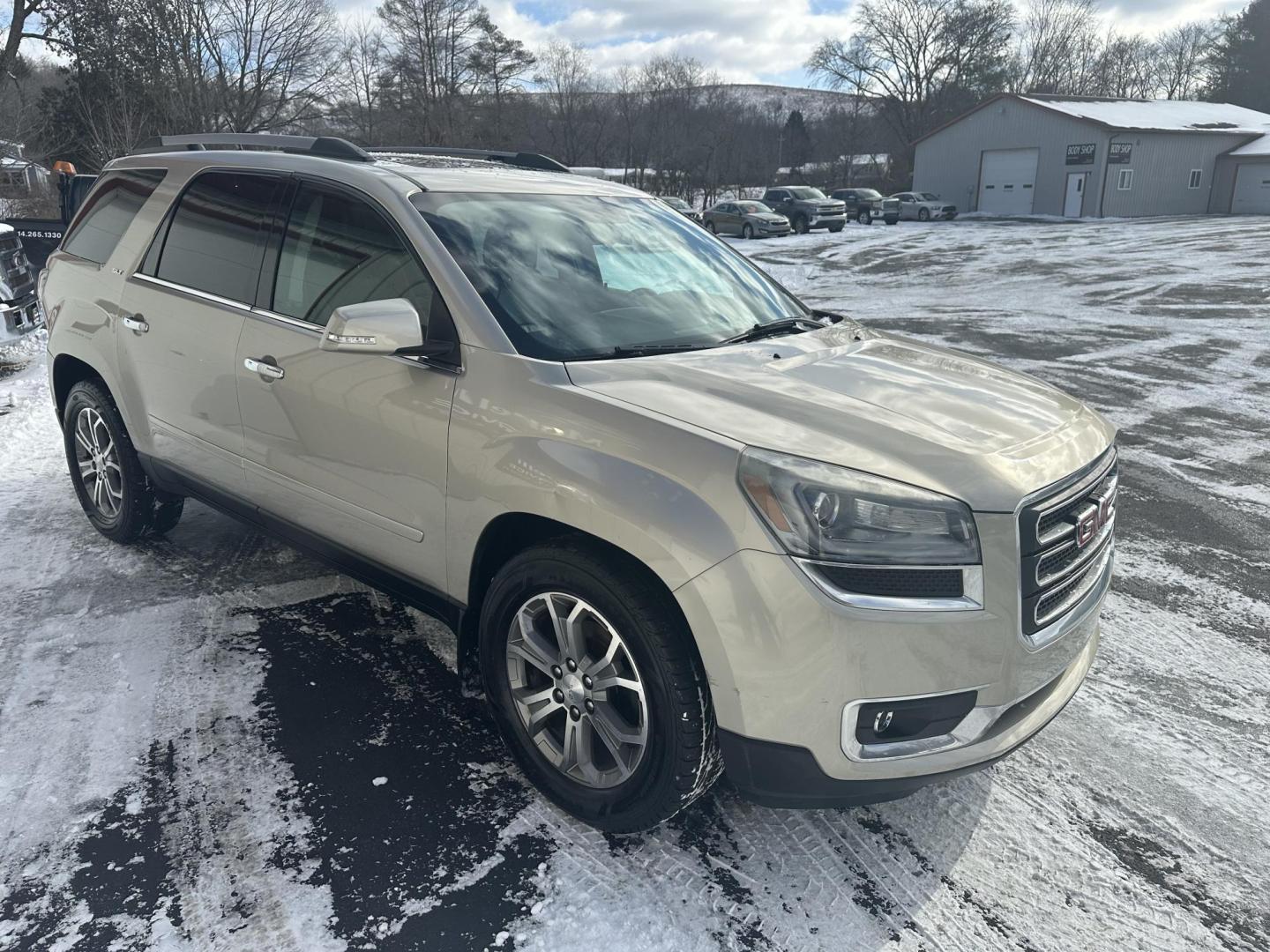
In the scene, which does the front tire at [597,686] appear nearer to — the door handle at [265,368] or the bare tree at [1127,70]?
the door handle at [265,368]

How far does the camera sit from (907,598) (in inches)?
86.7

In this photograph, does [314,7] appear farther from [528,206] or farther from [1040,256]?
[528,206]

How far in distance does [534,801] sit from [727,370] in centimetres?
149

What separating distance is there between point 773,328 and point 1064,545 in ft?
4.70

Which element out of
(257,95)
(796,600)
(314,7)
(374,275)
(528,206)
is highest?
(314,7)

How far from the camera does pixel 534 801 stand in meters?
2.84

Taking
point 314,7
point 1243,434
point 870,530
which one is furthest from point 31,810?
point 314,7

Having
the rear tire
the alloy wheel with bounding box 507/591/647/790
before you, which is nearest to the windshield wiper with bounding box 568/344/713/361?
the alloy wheel with bounding box 507/591/647/790

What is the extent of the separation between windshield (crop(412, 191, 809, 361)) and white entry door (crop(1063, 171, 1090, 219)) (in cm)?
4405

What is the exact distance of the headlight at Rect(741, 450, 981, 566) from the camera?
2.19 m

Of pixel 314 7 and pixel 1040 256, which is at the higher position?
pixel 314 7

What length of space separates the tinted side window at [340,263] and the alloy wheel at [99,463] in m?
1.81

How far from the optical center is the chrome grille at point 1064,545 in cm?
231

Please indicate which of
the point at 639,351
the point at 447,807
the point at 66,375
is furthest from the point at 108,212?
the point at 447,807
